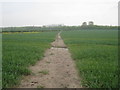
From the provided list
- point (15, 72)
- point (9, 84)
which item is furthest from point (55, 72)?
point (9, 84)

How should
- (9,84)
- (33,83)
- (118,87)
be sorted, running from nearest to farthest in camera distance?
1. (118,87)
2. (9,84)
3. (33,83)

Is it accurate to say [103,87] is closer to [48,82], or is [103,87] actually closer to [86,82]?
[86,82]

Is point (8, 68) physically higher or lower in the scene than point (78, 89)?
higher

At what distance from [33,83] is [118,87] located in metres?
2.87

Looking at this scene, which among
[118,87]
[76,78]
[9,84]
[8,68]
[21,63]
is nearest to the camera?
[118,87]

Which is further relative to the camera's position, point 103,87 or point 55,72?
point 55,72

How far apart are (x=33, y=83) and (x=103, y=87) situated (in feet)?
7.92

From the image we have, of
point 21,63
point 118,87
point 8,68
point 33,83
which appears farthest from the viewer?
point 21,63

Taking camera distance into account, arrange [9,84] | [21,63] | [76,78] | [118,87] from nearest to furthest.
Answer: [118,87]
[9,84]
[76,78]
[21,63]

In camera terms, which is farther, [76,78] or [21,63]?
[21,63]

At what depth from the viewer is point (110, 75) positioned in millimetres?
5070

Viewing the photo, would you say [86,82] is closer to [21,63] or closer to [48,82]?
[48,82]

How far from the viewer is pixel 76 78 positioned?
17.7 feet

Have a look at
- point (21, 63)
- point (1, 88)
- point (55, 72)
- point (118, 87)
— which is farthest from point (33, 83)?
point (118, 87)
